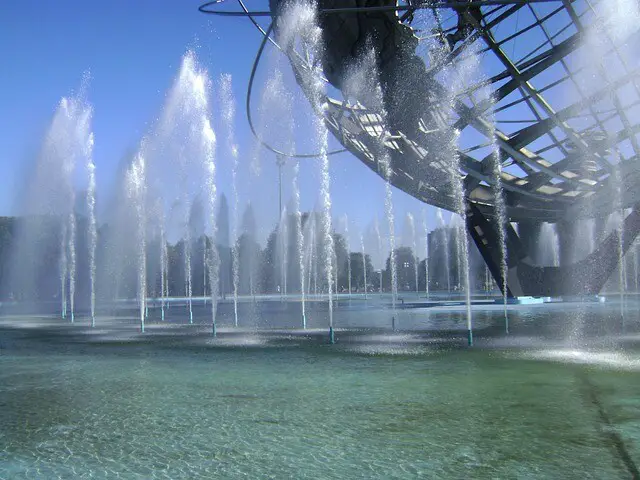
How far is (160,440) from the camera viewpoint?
461cm

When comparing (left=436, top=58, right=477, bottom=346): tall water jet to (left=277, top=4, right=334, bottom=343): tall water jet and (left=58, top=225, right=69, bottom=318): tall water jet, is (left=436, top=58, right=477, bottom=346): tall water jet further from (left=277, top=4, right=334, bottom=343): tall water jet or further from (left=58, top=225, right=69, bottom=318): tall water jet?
(left=58, top=225, right=69, bottom=318): tall water jet

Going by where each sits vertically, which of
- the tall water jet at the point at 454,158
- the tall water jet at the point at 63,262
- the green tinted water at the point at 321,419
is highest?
the tall water jet at the point at 454,158

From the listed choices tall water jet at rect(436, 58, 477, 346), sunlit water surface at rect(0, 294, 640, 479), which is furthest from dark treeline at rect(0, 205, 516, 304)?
sunlit water surface at rect(0, 294, 640, 479)

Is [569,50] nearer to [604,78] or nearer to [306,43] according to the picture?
[604,78]

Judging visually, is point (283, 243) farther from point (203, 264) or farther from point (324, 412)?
point (324, 412)

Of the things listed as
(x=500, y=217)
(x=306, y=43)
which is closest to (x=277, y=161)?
(x=500, y=217)

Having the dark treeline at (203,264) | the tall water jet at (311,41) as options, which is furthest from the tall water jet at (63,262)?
the tall water jet at (311,41)

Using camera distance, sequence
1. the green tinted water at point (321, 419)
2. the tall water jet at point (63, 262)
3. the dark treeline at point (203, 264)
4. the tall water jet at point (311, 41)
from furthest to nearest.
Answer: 1. the dark treeline at point (203, 264)
2. the tall water jet at point (63, 262)
3. the tall water jet at point (311, 41)
4. the green tinted water at point (321, 419)

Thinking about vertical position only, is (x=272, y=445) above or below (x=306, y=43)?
below

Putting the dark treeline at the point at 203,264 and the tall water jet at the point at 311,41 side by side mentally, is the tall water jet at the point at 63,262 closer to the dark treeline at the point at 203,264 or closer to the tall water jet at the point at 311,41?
the dark treeline at the point at 203,264

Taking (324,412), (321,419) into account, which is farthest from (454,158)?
(321,419)

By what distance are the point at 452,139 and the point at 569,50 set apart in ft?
16.1

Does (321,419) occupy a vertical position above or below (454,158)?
below

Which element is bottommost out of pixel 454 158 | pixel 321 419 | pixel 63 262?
pixel 321 419
